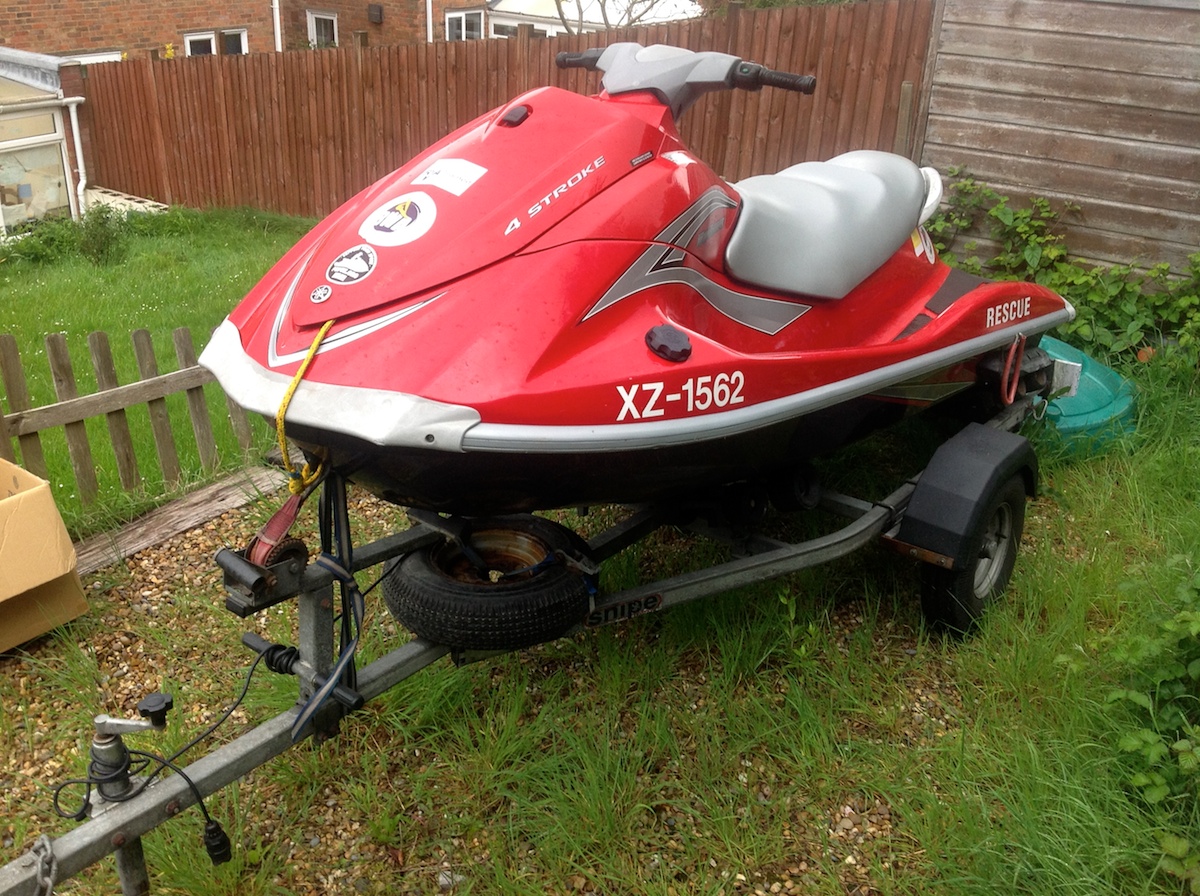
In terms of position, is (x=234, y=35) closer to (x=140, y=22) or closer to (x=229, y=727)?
(x=140, y=22)

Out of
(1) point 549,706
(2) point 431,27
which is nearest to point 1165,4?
(1) point 549,706

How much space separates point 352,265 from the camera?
215 cm

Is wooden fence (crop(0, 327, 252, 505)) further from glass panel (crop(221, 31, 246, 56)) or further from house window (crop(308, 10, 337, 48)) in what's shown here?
house window (crop(308, 10, 337, 48))

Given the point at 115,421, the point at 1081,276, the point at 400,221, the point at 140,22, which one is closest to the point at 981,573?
the point at 400,221

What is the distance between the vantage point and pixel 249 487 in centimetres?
422

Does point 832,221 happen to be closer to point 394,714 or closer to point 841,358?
point 841,358

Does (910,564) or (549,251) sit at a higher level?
(549,251)

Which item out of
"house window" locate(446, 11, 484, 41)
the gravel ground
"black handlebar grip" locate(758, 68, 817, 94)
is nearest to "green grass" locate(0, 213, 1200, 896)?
the gravel ground

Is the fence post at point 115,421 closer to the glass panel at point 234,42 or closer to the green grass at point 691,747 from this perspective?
the green grass at point 691,747

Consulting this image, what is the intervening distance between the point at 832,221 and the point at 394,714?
76.1 inches

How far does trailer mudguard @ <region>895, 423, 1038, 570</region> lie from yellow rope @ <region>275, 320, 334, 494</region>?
1.85 m

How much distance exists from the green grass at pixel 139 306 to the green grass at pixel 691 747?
2.74 feet

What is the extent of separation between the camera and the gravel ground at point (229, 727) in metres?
2.40

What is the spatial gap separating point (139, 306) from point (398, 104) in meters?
3.65
